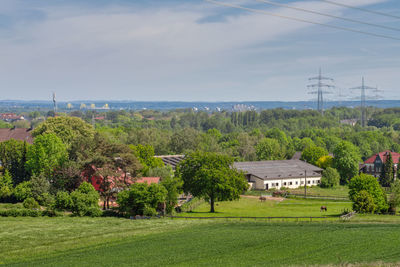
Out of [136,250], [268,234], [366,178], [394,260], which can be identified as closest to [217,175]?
[366,178]

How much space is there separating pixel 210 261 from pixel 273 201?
46590mm

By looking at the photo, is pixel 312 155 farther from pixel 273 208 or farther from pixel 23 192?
pixel 23 192

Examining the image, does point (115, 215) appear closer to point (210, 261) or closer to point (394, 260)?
point (210, 261)

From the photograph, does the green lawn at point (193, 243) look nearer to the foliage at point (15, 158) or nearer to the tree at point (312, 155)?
the foliage at point (15, 158)

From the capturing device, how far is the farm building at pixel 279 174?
9706 centimetres

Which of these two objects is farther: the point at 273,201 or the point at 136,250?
the point at 273,201

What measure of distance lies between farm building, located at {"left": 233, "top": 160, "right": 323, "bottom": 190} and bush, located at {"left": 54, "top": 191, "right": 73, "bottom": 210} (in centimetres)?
4383

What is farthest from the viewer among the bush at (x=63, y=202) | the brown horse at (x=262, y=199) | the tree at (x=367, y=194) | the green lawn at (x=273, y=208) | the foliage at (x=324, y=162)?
the foliage at (x=324, y=162)

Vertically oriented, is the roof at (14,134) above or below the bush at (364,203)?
above

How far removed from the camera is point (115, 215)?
60.5m

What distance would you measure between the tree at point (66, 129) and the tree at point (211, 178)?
2941 centimetres

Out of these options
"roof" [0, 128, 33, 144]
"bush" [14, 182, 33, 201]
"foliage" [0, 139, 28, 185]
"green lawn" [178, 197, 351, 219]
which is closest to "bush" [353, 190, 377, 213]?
"green lawn" [178, 197, 351, 219]

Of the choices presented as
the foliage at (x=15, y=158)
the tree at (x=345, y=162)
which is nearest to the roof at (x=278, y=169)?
the tree at (x=345, y=162)

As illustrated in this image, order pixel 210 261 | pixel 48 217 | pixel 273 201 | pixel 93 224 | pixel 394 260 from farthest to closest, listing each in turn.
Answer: pixel 273 201
pixel 48 217
pixel 93 224
pixel 210 261
pixel 394 260
